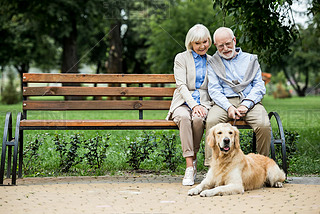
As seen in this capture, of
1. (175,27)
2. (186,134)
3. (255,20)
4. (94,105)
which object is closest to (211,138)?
(186,134)

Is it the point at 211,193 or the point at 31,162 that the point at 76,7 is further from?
the point at 211,193

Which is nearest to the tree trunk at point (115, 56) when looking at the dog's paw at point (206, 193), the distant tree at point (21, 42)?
the distant tree at point (21, 42)

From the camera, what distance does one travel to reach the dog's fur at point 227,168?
452cm

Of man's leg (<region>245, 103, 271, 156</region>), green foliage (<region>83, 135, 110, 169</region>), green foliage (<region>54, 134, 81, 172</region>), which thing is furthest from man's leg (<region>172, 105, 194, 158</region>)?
green foliage (<region>54, 134, 81, 172</region>)

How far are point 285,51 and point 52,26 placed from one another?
683 inches

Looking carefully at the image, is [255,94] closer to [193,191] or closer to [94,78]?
[193,191]

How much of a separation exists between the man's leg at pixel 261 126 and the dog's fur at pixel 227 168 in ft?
1.38

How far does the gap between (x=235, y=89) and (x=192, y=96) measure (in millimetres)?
518

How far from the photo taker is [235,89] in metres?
5.32

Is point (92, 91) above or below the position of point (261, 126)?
above

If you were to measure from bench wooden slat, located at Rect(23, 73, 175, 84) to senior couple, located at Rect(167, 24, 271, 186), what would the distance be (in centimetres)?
53

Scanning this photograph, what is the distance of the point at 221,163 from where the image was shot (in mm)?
4648

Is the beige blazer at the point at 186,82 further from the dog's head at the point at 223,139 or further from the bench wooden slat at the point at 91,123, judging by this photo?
the dog's head at the point at 223,139

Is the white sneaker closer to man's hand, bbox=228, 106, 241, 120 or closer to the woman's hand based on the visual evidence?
the woman's hand
